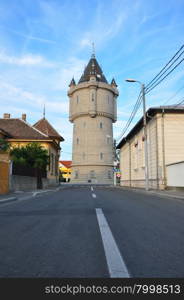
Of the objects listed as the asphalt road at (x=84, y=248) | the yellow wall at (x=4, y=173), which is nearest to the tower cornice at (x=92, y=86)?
the yellow wall at (x=4, y=173)

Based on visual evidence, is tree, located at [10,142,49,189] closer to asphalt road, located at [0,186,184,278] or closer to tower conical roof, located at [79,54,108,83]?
asphalt road, located at [0,186,184,278]

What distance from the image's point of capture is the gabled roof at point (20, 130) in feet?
117

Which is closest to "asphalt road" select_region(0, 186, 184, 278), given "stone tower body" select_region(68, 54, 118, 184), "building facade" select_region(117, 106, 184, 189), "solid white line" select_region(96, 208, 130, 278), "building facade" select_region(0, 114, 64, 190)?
"solid white line" select_region(96, 208, 130, 278)

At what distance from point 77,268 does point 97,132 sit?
62.0m

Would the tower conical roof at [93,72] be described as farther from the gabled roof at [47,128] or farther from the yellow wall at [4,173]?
Result: the yellow wall at [4,173]

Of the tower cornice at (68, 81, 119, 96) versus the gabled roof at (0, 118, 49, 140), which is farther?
the tower cornice at (68, 81, 119, 96)

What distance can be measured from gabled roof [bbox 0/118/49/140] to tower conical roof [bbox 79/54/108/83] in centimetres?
3359

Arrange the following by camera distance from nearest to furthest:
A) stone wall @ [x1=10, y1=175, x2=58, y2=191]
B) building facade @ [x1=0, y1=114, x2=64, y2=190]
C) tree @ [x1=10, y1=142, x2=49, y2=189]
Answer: stone wall @ [x1=10, y1=175, x2=58, y2=191] → building facade @ [x1=0, y1=114, x2=64, y2=190] → tree @ [x1=10, y1=142, x2=49, y2=189]

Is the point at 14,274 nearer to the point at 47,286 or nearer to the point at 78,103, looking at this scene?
the point at 47,286

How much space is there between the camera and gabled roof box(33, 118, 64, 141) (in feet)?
150

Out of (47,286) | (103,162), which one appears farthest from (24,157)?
(103,162)

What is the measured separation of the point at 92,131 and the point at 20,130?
29.6m

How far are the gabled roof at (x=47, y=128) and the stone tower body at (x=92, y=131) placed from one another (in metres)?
17.6

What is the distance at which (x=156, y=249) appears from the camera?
4066 mm
